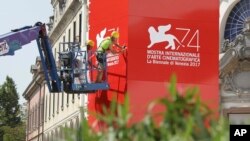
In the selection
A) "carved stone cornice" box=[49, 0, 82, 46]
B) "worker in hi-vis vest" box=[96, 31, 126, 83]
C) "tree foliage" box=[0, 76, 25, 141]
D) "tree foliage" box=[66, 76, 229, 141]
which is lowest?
"tree foliage" box=[0, 76, 25, 141]

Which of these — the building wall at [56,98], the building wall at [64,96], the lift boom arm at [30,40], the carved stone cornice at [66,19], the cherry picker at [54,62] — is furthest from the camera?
the carved stone cornice at [66,19]

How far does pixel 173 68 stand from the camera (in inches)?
757

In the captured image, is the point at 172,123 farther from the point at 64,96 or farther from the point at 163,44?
the point at 64,96

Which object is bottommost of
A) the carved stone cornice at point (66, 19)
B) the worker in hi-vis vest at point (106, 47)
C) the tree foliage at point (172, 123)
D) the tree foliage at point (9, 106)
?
the tree foliage at point (9, 106)

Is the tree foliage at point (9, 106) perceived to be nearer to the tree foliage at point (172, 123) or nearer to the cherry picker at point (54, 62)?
the cherry picker at point (54, 62)

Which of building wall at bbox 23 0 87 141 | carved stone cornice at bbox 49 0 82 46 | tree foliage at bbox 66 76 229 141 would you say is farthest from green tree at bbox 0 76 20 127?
tree foliage at bbox 66 76 229 141

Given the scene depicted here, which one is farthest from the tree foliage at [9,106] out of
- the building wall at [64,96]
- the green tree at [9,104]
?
the building wall at [64,96]

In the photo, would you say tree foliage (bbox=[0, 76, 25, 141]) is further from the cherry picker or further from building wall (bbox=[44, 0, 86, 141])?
the cherry picker

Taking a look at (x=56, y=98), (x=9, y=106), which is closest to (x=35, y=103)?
(x=9, y=106)

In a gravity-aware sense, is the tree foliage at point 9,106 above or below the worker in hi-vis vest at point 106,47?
below

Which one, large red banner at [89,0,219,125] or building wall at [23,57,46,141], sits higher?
large red banner at [89,0,219,125]

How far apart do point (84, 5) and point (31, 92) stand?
4084cm

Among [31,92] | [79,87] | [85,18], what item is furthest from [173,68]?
[31,92]

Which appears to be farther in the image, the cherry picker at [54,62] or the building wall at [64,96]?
the building wall at [64,96]
